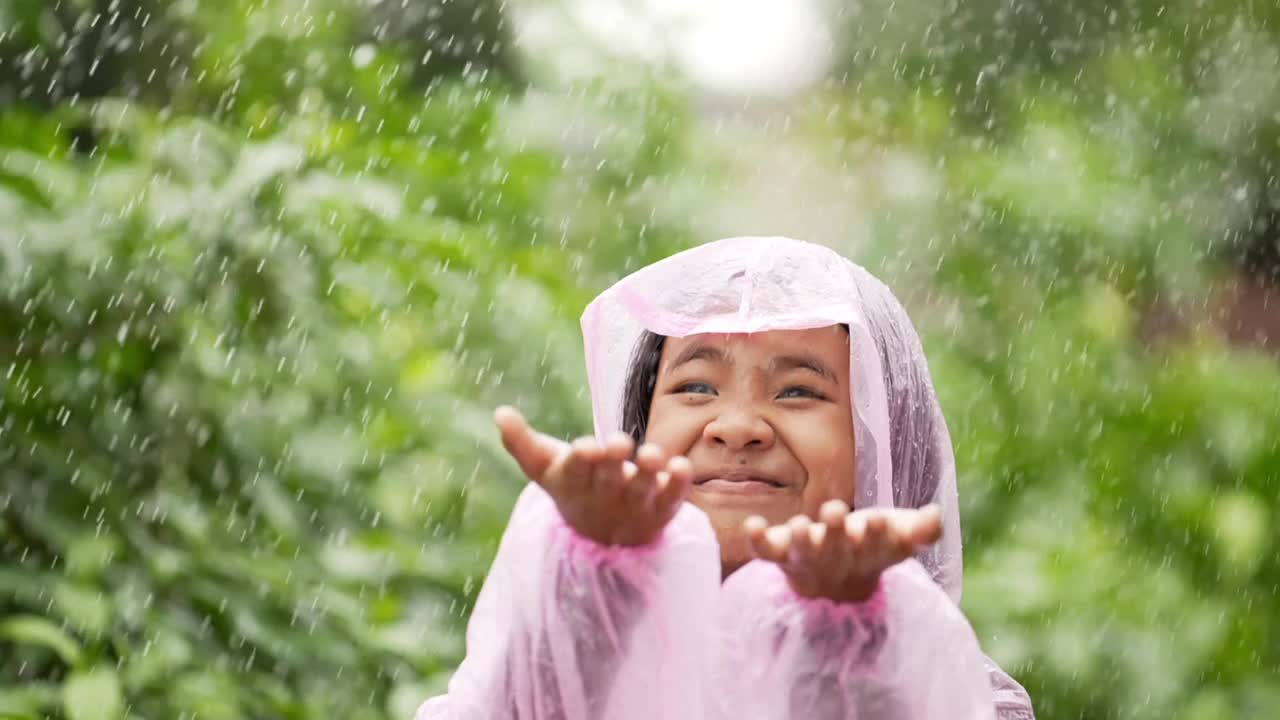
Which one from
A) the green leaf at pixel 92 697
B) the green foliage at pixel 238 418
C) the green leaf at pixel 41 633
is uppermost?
the green foliage at pixel 238 418

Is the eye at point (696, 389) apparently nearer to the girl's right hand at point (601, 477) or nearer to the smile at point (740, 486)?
the smile at point (740, 486)

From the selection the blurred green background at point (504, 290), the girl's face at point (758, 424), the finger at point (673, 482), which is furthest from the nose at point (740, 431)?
the blurred green background at point (504, 290)

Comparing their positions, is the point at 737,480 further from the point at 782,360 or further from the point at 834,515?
the point at 834,515

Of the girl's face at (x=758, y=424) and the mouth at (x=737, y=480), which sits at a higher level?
the girl's face at (x=758, y=424)

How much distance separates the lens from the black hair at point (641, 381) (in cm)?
103

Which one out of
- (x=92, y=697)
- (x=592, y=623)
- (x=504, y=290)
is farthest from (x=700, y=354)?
(x=504, y=290)

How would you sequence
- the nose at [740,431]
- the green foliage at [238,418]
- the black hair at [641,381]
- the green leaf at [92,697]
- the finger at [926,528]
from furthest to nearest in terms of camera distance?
the green foliage at [238,418] < the green leaf at [92,697] < the black hair at [641,381] < the nose at [740,431] < the finger at [926,528]

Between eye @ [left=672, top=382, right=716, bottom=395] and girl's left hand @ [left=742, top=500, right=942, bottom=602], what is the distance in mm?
248

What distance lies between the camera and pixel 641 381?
104 cm

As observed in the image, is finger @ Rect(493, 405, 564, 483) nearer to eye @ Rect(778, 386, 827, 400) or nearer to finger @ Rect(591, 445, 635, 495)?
finger @ Rect(591, 445, 635, 495)

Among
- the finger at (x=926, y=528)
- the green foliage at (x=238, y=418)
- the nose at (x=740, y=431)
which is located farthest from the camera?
the green foliage at (x=238, y=418)

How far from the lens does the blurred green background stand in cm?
155

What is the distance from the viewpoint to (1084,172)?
2408 millimetres

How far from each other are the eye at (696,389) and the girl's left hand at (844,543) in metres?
0.25
